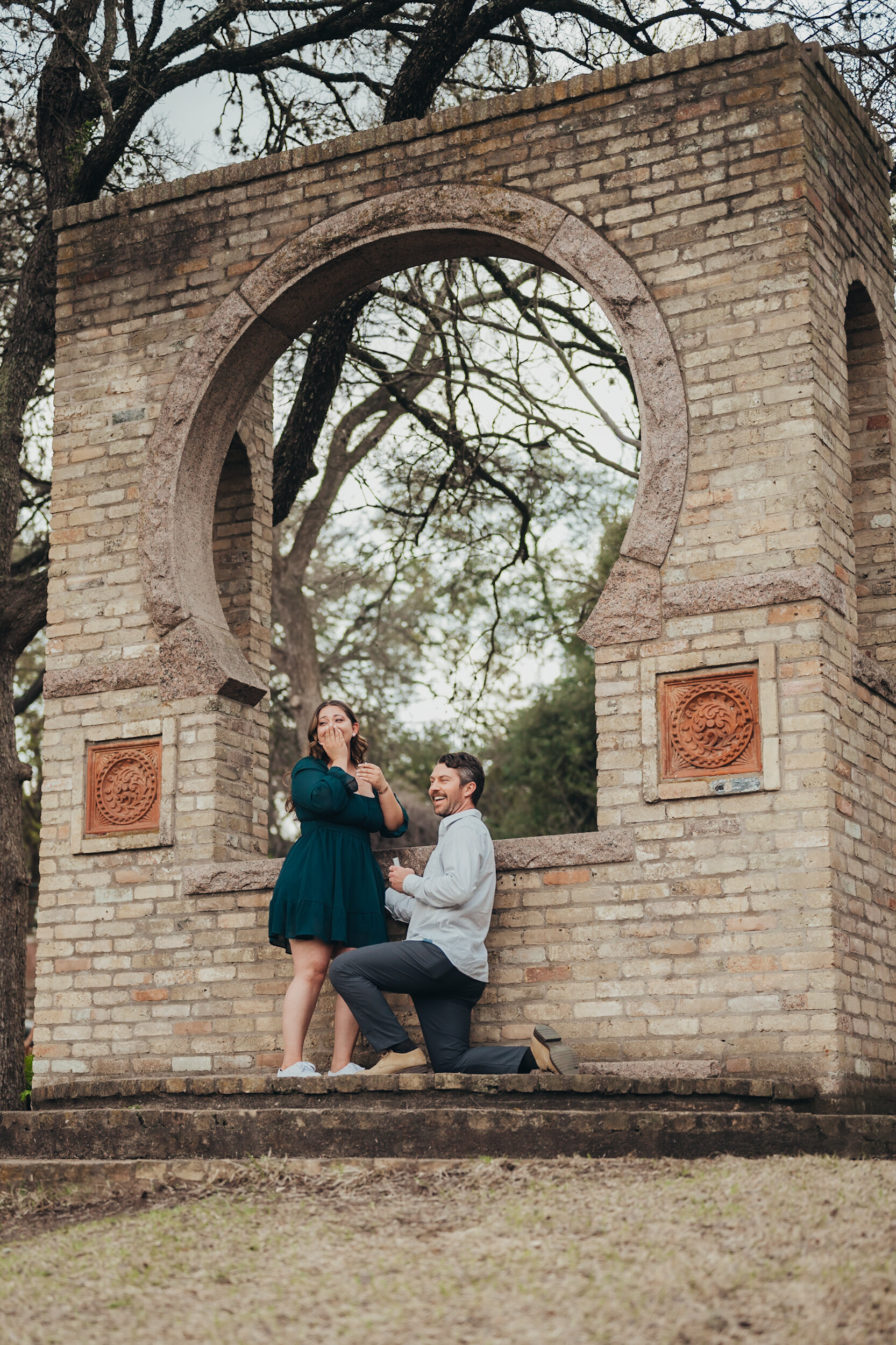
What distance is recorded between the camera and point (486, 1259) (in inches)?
178

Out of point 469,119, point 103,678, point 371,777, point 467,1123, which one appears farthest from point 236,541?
point 467,1123

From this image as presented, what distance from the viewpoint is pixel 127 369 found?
9.36 meters

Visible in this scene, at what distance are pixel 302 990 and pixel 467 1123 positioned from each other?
1.87 meters

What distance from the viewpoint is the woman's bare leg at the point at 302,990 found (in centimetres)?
758

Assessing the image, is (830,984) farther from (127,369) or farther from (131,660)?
(127,369)

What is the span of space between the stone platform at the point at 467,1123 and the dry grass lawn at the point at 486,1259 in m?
0.24

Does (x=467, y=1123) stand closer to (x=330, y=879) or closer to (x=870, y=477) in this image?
(x=330, y=879)

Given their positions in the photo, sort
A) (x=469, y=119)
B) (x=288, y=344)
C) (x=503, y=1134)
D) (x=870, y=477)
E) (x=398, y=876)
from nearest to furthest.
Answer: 1. (x=503, y=1134)
2. (x=398, y=876)
3. (x=469, y=119)
4. (x=870, y=477)
5. (x=288, y=344)

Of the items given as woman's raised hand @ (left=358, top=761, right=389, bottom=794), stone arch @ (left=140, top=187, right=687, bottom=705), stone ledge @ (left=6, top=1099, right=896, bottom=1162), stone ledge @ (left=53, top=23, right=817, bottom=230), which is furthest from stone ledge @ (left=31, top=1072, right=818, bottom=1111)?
stone ledge @ (left=53, top=23, right=817, bottom=230)

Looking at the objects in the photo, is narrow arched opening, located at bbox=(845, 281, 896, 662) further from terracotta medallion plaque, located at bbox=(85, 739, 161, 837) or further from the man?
terracotta medallion plaque, located at bbox=(85, 739, 161, 837)

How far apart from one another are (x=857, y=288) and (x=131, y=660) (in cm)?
474

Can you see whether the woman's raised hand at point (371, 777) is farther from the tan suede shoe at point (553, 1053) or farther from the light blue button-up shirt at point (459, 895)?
the tan suede shoe at point (553, 1053)

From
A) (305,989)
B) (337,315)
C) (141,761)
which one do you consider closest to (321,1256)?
(305,989)

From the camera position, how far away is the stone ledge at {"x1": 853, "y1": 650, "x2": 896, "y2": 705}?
310 inches
